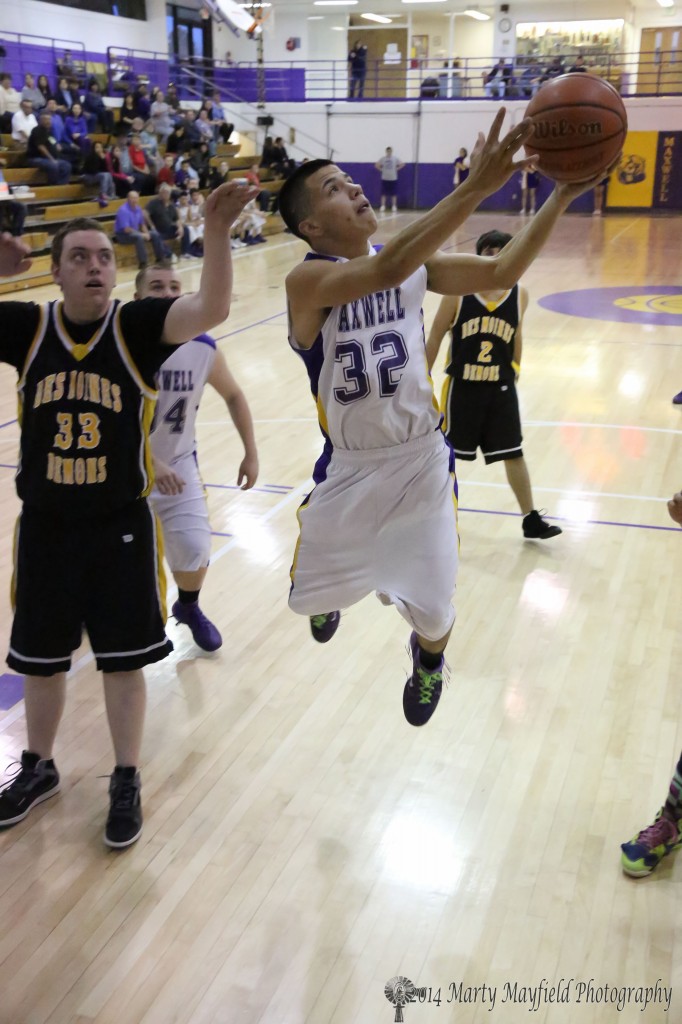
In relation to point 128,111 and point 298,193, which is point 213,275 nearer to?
point 298,193

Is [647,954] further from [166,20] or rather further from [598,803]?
[166,20]

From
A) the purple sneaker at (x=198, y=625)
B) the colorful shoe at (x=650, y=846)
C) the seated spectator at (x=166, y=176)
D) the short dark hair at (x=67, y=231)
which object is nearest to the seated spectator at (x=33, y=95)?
the seated spectator at (x=166, y=176)

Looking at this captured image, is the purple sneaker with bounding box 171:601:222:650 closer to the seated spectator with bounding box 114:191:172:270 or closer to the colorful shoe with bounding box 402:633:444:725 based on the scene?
the colorful shoe with bounding box 402:633:444:725

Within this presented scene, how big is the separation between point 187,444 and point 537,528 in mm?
2270

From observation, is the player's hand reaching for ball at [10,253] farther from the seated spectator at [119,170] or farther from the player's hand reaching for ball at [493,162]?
the seated spectator at [119,170]

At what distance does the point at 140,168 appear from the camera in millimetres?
18297

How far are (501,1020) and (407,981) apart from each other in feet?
0.88

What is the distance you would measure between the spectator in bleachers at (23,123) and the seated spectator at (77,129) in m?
0.70

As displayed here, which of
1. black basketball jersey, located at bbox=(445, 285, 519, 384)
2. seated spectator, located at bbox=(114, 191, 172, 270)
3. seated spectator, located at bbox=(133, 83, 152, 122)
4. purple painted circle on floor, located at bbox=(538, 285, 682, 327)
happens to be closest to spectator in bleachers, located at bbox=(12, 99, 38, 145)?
seated spectator, located at bbox=(114, 191, 172, 270)

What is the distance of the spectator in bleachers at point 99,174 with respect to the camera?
56.0 feet

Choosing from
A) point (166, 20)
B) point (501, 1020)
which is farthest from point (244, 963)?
point (166, 20)

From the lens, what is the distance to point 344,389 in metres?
3.08

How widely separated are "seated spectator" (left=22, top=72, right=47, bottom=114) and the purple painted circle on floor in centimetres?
1092

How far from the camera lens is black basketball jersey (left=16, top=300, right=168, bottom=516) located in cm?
290
